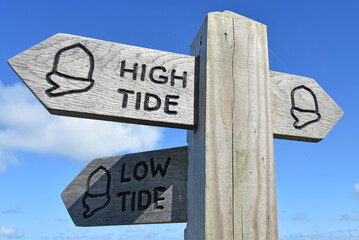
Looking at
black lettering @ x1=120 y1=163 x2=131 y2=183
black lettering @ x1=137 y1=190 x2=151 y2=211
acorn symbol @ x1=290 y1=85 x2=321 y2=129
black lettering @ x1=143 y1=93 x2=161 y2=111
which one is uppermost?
acorn symbol @ x1=290 y1=85 x2=321 y2=129

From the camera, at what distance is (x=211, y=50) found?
4.33 feet

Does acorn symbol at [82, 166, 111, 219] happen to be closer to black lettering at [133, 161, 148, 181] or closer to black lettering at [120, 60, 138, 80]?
black lettering at [133, 161, 148, 181]

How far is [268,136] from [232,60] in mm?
350

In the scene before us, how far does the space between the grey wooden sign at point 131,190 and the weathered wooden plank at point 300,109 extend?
1.57ft

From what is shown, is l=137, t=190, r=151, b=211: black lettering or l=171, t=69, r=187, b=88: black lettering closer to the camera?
l=171, t=69, r=187, b=88: black lettering

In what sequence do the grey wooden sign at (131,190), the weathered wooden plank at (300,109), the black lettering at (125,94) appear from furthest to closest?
1. the grey wooden sign at (131,190)
2. the weathered wooden plank at (300,109)
3. the black lettering at (125,94)

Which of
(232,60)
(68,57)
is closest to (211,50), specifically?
(232,60)

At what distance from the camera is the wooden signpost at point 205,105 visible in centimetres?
117

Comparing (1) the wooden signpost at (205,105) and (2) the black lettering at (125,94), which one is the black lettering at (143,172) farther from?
(2) the black lettering at (125,94)

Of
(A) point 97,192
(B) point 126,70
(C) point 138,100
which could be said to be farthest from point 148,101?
(A) point 97,192

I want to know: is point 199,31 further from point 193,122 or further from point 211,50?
point 193,122

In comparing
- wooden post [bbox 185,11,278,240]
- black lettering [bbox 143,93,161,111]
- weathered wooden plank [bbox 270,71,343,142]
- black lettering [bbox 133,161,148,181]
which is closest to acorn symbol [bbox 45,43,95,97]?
black lettering [bbox 143,93,161,111]

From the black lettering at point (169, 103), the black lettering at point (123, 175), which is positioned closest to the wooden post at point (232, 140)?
the black lettering at point (169, 103)

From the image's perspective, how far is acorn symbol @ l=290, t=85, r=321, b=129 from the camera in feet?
4.68
